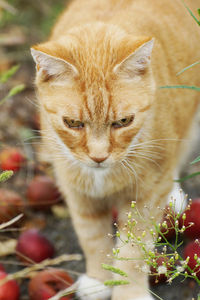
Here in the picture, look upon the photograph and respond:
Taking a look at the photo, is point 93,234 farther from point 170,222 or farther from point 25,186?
point 25,186

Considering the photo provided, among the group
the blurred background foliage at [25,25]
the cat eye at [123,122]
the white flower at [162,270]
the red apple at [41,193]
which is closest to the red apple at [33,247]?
the red apple at [41,193]

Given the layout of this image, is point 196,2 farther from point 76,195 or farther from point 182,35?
point 76,195

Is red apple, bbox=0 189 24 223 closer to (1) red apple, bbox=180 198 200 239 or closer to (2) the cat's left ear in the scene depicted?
(1) red apple, bbox=180 198 200 239

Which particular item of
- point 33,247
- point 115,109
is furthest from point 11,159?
point 115,109

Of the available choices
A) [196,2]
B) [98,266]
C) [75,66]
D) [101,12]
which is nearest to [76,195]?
[98,266]

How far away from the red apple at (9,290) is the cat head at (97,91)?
0.64 m

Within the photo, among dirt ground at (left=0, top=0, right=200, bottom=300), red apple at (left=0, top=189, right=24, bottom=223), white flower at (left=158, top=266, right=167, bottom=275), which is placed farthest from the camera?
red apple at (left=0, top=189, right=24, bottom=223)

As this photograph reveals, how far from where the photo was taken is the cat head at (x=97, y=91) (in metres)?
1.71

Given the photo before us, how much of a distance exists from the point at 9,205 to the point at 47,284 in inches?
21.9

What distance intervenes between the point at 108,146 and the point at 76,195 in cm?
51

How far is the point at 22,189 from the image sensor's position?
9.15 feet

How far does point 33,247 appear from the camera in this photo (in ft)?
7.20

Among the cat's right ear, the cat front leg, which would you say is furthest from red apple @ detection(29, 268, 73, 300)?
the cat's right ear

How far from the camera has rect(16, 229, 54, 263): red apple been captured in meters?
2.20
